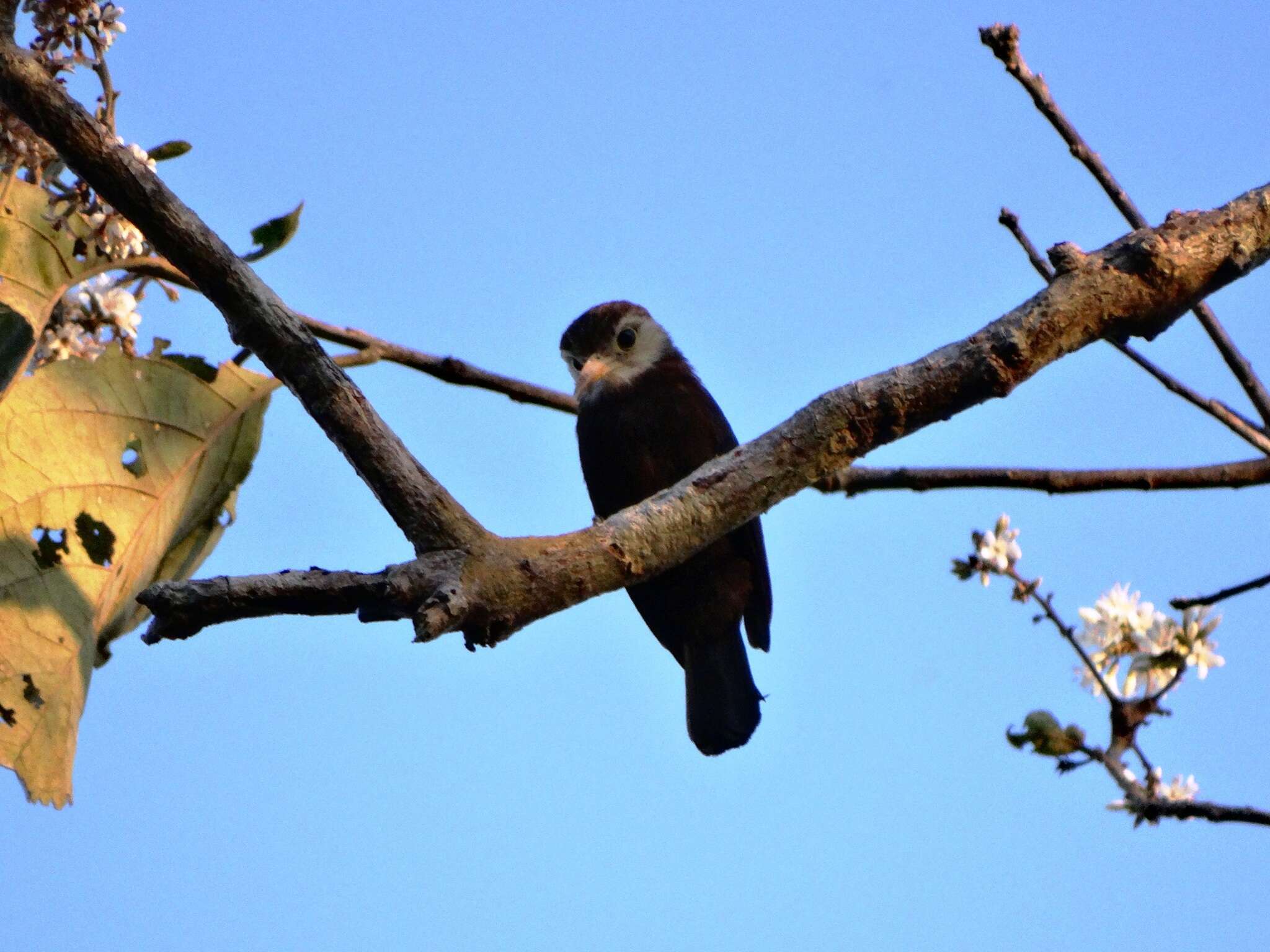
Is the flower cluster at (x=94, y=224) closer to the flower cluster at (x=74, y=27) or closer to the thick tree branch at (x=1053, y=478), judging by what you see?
the flower cluster at (x=74, y=27)

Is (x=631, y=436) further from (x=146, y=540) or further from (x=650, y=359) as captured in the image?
(x=146, y=540)

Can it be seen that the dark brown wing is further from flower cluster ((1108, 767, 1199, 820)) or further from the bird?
flower cluster ((1108, 767, 1199, 820))

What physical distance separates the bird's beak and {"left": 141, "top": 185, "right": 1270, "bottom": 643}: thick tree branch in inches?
109

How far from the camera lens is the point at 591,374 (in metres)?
4.86

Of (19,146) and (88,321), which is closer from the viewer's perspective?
(19,146)

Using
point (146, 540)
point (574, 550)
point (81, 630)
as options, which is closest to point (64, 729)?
point (81, 630)

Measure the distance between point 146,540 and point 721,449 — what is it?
7.82ft

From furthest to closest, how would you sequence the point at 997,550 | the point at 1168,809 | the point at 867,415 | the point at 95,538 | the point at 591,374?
1. the point at 591,374
2. the point at 997,550
3. the point at 95,538
4. the point at 867,415
5. the point at 1168,809

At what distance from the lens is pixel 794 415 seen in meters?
2.09

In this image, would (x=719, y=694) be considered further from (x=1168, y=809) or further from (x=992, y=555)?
(x=1168, y=809)

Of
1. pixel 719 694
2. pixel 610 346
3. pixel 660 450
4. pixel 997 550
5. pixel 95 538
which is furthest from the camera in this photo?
pixel 610 346

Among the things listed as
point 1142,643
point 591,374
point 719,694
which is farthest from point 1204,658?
point 591,374

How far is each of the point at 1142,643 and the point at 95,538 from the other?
2027 mm

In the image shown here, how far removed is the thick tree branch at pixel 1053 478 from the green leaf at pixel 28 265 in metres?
1.55
